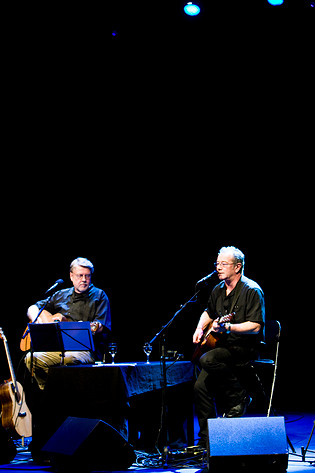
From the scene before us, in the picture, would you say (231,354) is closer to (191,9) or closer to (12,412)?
(12,412)

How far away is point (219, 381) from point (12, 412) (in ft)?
6.96

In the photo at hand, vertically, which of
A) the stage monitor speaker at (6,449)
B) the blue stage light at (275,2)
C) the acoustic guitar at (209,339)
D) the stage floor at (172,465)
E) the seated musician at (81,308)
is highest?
the blue stage light at (275,2)

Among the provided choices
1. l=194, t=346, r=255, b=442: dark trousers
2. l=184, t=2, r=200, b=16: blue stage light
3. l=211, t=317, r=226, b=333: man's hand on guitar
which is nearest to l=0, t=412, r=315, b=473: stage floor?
l=194, t=346, r=255, b=442: dark trousers

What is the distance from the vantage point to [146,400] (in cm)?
483

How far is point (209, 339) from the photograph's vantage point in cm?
482

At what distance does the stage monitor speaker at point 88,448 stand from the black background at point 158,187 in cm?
361

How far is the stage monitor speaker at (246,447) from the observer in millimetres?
3131

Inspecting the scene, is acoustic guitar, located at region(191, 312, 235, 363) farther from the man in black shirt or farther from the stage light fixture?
the stage light fixture

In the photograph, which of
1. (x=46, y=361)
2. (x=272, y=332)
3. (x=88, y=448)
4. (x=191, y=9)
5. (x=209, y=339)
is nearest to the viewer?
(x=88, y=448)

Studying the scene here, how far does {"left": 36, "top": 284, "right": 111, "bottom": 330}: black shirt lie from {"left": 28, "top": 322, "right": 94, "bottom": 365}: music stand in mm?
810

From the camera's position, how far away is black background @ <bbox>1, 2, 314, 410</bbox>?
6816mm

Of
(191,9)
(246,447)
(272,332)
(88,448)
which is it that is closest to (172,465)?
(88,448)

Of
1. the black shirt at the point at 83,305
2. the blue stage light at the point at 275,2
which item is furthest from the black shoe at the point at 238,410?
the blue stage light at the point at 275,2

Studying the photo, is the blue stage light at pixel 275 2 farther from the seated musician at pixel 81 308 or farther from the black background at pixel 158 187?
the seated musician at pixel 81 308
